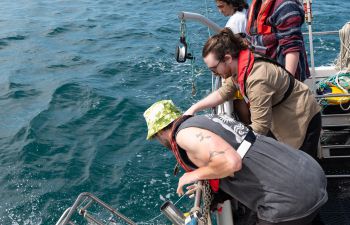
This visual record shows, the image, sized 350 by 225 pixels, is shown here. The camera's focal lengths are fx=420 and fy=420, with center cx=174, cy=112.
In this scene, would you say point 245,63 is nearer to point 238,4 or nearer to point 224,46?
point 224,46

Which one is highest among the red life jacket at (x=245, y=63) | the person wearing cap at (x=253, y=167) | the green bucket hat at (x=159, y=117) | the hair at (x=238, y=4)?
the hair at (x=238, y=4)

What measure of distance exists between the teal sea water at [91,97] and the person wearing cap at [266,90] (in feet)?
7.20

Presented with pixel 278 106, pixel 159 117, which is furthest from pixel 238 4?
pixel 159 117

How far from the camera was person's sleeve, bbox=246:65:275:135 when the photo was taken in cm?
308

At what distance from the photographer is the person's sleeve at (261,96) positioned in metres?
3.08

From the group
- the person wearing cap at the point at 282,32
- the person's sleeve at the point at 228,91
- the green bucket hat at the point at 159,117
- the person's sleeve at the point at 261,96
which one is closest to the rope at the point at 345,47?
the person wearing cap at the point at 282,32

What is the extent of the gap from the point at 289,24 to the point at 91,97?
652 cm

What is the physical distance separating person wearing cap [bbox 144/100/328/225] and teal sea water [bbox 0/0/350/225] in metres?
2.88

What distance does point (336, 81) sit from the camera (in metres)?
5.03

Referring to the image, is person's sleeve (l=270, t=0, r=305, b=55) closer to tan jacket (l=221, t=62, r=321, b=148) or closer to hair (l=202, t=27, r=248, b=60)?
tan jacket (l=221, t=62, r=321, b=148)

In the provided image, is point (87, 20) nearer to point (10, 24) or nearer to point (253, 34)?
point (10, 24)

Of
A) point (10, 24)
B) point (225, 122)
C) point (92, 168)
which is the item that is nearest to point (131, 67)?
point (92, 168)

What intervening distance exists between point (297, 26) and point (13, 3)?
56.9 ft

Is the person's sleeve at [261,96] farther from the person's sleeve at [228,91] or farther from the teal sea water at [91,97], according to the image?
the teal sea water at [91,97]
